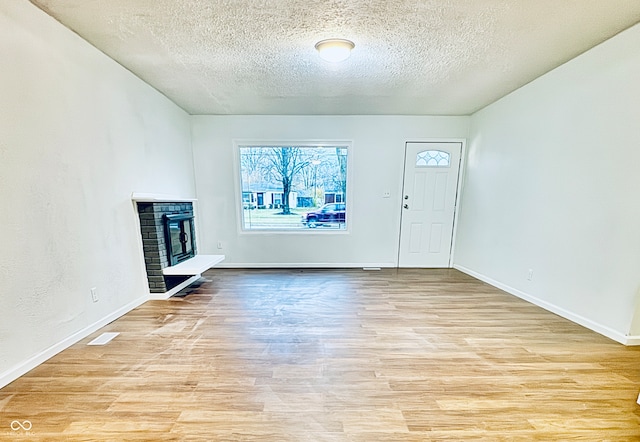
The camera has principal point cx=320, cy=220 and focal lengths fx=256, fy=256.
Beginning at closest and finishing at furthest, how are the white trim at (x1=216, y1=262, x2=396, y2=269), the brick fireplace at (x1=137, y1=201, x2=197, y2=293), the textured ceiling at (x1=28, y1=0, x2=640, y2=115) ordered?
1. the textured ceiling at (x1=28, y1=0, x2=640, y2=115)
2. the brick fireplace at (x1=137, y1=201, x2=197, y2=293)
3. the white trim at (x1=216, y1=262, x2=396, y2=269)

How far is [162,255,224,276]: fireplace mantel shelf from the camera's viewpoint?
9.80ft

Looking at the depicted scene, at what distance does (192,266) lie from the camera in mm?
3172

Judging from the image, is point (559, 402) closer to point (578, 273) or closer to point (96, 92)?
point (578, 273)

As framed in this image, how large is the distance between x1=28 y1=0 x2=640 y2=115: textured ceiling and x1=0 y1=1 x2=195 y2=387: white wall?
0.97 ft

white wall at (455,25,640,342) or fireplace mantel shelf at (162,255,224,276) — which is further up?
white wall at (455,25,640,342)

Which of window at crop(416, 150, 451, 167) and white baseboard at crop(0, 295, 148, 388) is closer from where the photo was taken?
white baseboard at crop(0, 295, 148, 388)

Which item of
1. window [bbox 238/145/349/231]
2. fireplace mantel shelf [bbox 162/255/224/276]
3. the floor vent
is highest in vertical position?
window [bbox 238/145/349/231]

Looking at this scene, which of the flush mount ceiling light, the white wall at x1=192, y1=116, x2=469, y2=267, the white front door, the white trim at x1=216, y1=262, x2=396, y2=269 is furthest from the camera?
the white trim at x1=216, y1=262, x2=396, y2=269

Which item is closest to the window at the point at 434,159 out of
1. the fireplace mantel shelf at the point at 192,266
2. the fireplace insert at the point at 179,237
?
the fireplace mantel shelf at the point at 192,266

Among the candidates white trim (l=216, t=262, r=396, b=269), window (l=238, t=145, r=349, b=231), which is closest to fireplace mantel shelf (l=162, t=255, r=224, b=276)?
white trim (l=216, t=262, r=396, b=269)

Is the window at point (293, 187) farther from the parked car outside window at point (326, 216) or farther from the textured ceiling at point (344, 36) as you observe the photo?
the textured ceiling at point (344, 36)

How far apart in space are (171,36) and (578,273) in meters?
4.21

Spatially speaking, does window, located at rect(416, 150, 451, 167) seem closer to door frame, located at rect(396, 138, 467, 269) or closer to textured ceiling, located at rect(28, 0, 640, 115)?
Result: door frame, located at rect(396, 138, 467, 269)

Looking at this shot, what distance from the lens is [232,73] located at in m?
2.69
